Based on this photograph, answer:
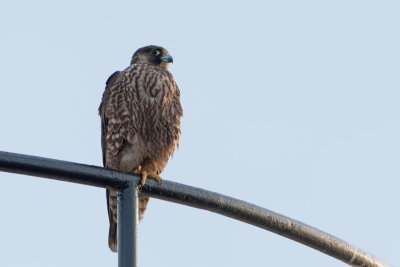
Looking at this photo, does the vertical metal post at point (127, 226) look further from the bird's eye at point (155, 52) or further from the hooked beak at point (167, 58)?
the bird's eye at point (155, 52)

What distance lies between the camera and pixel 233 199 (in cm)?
284

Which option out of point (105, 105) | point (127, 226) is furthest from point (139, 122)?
point (127, 226)

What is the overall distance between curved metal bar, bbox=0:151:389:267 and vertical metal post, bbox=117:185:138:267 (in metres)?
0.05

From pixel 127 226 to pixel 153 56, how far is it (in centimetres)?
423

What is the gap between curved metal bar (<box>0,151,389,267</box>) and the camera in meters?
2.54

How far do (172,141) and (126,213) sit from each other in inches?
130

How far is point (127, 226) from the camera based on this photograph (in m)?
2.50

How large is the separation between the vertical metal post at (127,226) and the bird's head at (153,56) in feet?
12.8

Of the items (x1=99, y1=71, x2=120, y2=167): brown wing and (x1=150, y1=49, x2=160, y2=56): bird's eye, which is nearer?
(x1=99, y1=71, x2=120, y2=167): brown wing

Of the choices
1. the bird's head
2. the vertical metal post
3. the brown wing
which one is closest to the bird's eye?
the bird's head

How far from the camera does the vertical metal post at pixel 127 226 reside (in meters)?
2.37

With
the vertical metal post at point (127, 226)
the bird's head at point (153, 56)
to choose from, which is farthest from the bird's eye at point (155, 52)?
the vertical metal post at point (127, 226)

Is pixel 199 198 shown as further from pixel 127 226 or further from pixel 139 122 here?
pixel 139 122

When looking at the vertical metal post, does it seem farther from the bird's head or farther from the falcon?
the bird's head
